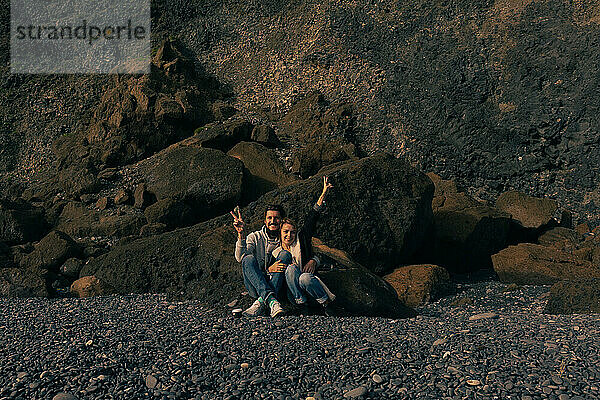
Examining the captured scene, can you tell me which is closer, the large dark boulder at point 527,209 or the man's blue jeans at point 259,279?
the man's blue jeans at point 259,279

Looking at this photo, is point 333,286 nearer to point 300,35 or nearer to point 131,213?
point 131,213

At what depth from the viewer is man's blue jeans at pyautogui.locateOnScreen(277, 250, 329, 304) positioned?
25.0 ft

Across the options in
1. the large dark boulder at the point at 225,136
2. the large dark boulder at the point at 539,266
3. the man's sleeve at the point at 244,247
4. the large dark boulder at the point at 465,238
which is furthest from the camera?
the large dark boulder at the point at 225,136

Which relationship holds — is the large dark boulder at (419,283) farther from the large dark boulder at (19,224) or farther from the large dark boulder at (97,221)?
the large dark boulder at (19,224)

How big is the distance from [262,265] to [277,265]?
27 centimetres

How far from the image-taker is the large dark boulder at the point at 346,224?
37.6 feet

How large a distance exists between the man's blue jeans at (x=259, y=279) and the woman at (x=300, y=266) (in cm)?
15

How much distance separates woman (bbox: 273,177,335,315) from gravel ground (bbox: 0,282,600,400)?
12.8 inches

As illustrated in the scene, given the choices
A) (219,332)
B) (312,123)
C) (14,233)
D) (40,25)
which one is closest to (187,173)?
(14,233)

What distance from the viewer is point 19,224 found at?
15.7m

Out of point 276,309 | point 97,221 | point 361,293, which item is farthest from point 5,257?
point 361,293

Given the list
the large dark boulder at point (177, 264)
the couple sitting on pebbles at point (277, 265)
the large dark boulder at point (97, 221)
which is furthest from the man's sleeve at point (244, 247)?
the large dark boulder at point (97, 221)

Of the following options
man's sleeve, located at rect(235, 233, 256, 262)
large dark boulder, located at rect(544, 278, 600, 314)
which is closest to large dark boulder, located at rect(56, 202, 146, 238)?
man's sleeve, located at rect(235, 233, 256, 262)

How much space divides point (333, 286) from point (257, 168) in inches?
430
